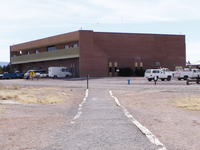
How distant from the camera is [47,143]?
33.1 feet

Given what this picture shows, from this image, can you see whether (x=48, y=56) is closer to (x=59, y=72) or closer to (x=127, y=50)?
(x=59, y=72)

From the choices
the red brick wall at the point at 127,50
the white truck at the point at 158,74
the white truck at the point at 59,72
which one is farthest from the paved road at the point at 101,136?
the white truck at the point at 59,72

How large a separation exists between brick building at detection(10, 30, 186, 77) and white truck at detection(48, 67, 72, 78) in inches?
50.3

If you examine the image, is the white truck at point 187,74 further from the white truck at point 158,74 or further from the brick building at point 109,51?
the brick building at point 109,51

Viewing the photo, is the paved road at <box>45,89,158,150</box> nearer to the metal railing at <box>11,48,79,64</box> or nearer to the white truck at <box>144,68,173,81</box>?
the white truck at <box>144,68,173,81</box>

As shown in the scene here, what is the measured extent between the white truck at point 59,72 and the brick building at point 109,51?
4.19 feet

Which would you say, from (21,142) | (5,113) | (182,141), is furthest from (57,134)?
(5,113)

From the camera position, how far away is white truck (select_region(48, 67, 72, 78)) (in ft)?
271

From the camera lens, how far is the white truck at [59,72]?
82500 millimetres

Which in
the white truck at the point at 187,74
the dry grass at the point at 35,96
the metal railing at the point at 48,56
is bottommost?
the dry grass at the point at 35,96

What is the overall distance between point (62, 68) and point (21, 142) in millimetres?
72756

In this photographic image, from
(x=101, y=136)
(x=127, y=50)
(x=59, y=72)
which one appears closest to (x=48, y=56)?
(x=59, y=72)

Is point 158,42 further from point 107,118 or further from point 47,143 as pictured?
point 47,143

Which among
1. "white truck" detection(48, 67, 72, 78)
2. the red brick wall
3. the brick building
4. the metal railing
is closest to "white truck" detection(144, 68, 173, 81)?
the red brick wall
